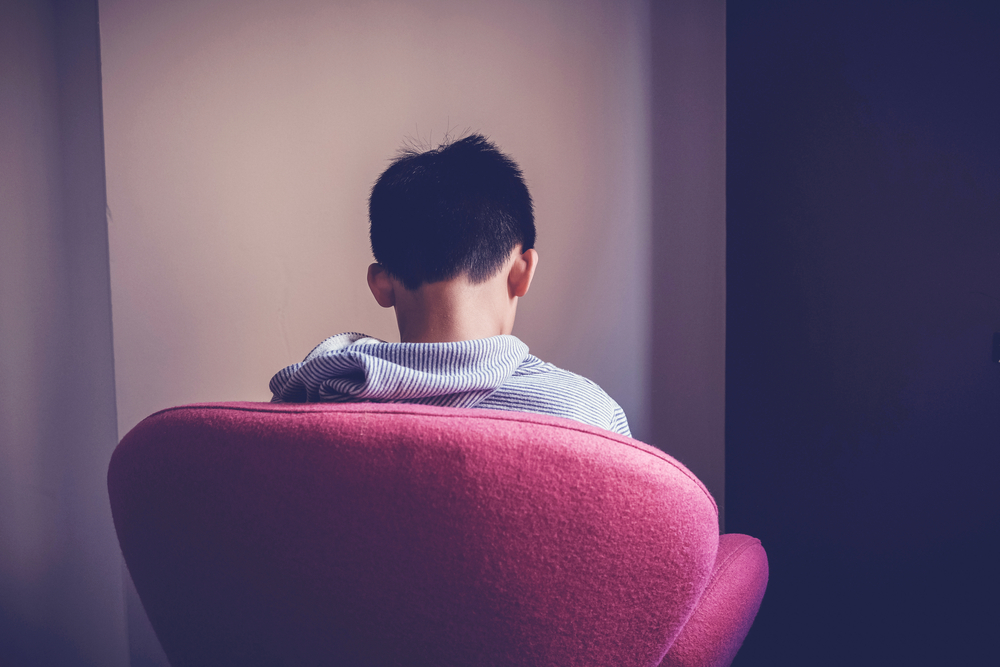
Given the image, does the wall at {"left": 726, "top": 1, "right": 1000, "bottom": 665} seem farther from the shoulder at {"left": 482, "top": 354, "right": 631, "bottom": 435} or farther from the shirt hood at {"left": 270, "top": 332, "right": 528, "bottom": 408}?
the shirt hood at {"left": 270, "top": 332, "right": 528, "bottom": 408}

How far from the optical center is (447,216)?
702 millimetres

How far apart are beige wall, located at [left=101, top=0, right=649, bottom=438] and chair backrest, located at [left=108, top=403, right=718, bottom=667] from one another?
0.80m

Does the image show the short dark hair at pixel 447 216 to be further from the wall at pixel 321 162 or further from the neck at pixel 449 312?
the wall at pixel 321 162

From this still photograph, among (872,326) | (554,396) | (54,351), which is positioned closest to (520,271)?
(554,396)

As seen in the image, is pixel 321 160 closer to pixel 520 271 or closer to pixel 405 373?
pixel 520 271

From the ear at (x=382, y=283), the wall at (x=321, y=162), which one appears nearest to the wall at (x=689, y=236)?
the wall at (x=321, y=162)

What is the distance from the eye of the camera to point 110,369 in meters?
1.13

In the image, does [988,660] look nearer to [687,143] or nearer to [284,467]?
[284,467]

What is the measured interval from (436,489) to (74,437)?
1.20 metres

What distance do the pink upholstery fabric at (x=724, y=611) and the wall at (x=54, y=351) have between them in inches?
49.1

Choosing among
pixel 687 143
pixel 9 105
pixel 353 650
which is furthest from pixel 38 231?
pixel 687 143

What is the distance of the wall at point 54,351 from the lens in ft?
3.52

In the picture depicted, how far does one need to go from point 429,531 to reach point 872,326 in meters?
0.92

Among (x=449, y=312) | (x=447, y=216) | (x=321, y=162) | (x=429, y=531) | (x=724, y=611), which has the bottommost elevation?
(x=724, y=611)
